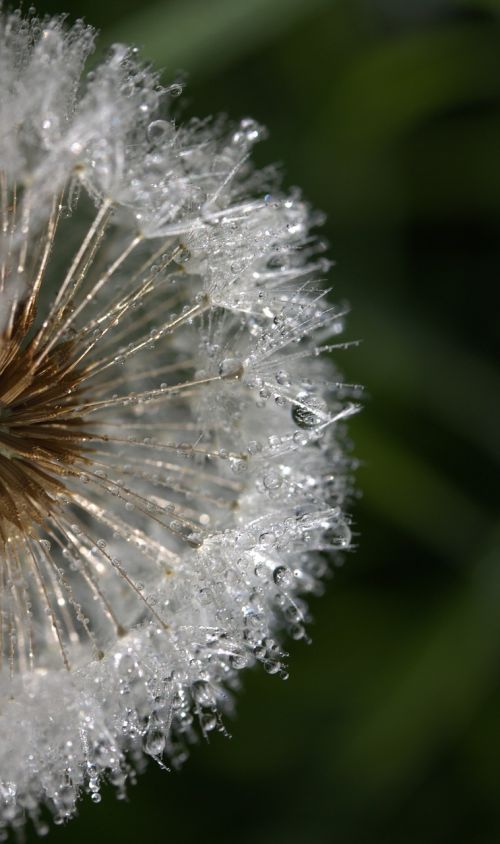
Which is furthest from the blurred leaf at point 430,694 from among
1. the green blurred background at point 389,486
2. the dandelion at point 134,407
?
the dandelion at point 134,407

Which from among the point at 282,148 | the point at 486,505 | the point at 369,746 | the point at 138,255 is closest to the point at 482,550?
the point at 486,505

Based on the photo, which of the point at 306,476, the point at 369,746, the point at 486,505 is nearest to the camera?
the point at 306,476

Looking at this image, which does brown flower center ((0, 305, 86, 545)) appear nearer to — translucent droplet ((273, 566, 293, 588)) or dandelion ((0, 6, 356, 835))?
dandelion ((0, 6, 356, 835))

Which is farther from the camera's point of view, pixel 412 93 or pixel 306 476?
pixel 412 93

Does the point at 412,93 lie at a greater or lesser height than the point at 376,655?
greater

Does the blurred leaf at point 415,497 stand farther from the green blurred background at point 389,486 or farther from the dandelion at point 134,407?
the dandelion at point 134,407

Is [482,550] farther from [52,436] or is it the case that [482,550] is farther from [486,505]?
[52,436]

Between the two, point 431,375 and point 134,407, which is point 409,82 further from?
point 134,407
